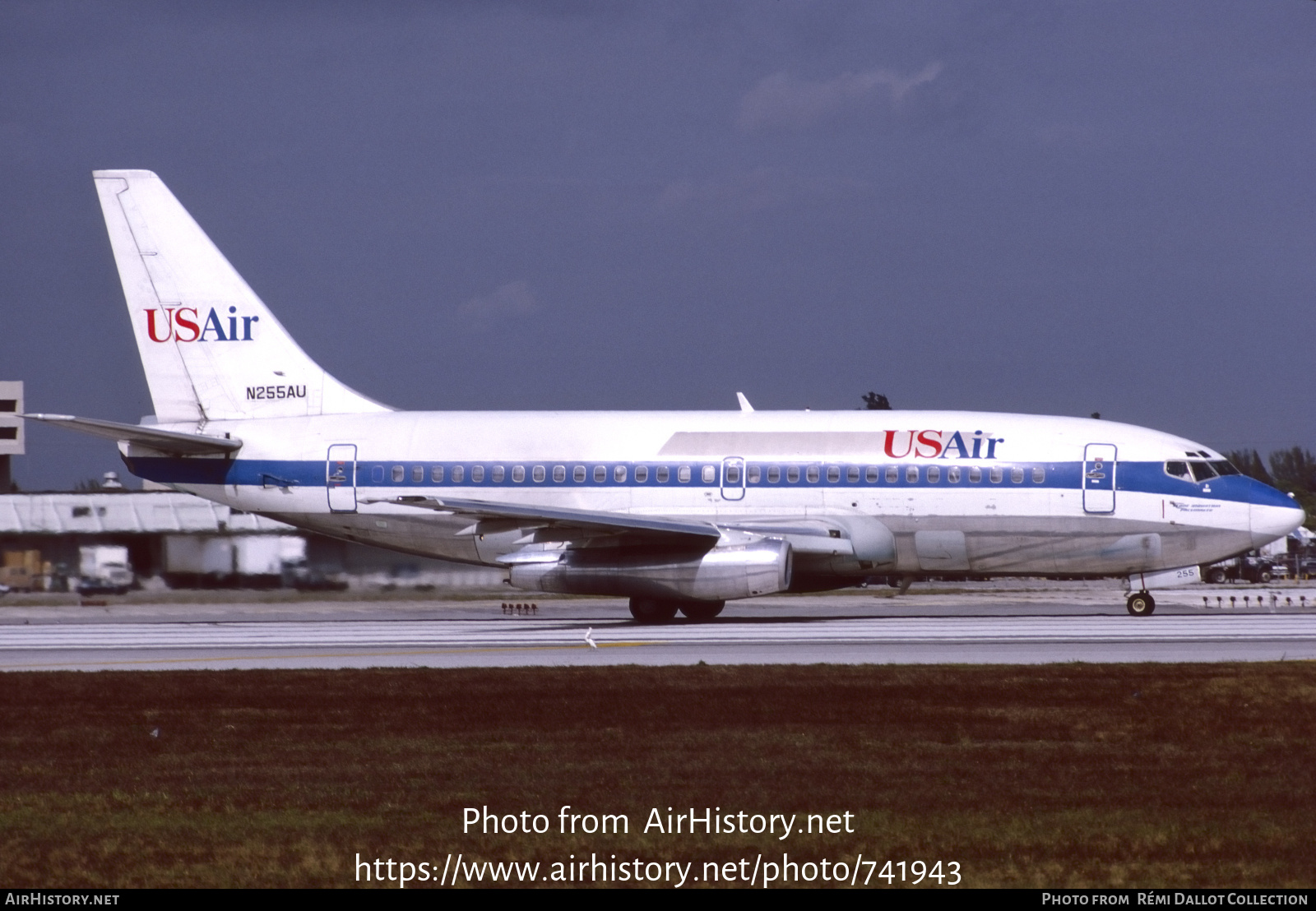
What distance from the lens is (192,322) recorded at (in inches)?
1334

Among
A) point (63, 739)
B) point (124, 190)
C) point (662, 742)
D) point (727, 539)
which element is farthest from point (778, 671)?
point (124, 190)

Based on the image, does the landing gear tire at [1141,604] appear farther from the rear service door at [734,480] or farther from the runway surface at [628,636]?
the rear service door at [734,480]

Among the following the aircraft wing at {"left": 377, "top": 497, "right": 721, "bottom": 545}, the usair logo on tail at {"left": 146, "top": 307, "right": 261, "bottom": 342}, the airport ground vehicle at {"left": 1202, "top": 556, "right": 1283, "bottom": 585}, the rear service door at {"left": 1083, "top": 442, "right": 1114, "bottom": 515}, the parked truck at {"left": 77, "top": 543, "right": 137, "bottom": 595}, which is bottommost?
the airport ground vehicle at {"left": 1202, "top": 556, "right": 1283, "bottom": 585}

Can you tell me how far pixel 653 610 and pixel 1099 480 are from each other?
8.72 meters

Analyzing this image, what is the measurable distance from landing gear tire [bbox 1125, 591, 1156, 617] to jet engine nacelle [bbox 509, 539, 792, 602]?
6.74 meters

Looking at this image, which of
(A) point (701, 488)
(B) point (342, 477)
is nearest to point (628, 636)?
(A) point (701, 488)

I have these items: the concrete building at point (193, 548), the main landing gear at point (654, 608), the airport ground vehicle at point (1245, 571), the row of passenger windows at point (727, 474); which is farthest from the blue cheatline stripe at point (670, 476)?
the airport ground vehicle at point (1245, 571)

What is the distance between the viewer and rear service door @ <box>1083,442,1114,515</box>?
29.0 meters

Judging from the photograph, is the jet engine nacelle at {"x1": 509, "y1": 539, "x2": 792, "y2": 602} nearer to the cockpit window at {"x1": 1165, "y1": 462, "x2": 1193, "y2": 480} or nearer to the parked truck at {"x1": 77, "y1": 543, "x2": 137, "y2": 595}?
the cockpit window at {"x1": 1165, "y1": 462, "x2": 1193, "y2": 480}

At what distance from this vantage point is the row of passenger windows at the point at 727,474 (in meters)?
29.4

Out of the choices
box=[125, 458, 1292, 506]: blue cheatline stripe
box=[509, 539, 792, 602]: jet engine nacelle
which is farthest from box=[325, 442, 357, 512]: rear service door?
box=[509, 539, 792, 602]: jet engine nacelle

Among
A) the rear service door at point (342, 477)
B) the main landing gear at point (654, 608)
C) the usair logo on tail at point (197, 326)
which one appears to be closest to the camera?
the main landing gear at point (654, 608)

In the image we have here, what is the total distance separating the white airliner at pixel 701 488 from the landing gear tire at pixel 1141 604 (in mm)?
49

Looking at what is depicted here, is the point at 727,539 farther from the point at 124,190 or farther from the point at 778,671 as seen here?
the point at 124,190
